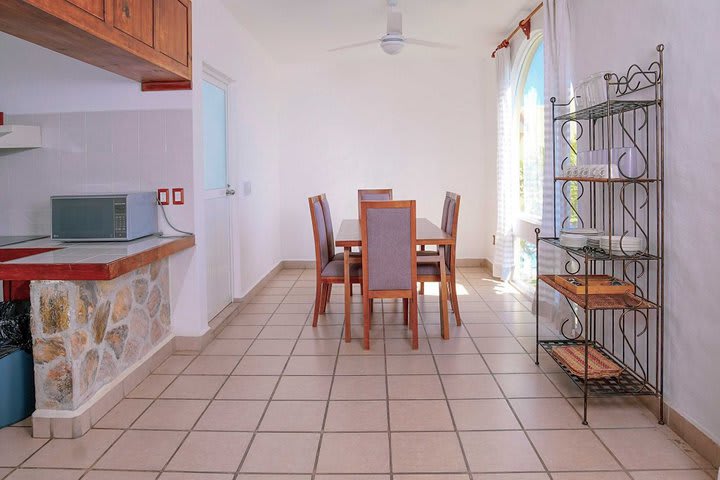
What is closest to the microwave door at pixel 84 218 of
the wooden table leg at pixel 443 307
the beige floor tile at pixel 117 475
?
the beige floor tile at pixel 117 475

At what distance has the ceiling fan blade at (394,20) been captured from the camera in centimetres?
440

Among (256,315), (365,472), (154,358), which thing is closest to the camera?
(365,472)

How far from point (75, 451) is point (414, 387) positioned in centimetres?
163

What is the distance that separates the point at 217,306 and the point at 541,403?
2.58 m

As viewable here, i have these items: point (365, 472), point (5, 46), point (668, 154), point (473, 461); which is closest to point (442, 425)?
point (473, 461)

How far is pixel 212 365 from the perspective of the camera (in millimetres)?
3508

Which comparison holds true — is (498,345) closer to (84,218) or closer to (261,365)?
(261,365)

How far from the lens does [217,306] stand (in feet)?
14.7

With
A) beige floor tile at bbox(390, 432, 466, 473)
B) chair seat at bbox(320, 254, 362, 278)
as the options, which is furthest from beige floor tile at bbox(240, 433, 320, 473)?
chair seat at bbox(320, 254, 362, 278)

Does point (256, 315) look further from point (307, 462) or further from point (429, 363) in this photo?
point (307, 462)

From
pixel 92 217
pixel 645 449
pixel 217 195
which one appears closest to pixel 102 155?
pixel 92 217

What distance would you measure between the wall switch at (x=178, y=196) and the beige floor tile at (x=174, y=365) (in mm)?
973

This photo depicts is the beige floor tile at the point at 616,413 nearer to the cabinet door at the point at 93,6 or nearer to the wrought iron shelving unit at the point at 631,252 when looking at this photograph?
the wrought iron shelving unit at the point at 631,252

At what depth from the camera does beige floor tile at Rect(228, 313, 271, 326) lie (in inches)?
177
